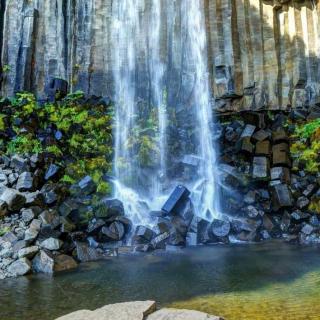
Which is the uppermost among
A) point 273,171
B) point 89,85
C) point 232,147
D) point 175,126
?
point 89,85

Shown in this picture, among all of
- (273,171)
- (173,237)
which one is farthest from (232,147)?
(173,237)

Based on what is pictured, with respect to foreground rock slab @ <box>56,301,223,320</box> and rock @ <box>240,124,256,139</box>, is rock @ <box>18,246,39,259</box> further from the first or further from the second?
rock @ <box>240,124,256,139</box>

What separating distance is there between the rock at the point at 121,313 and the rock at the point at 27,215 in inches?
305

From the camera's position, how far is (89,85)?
2120cm

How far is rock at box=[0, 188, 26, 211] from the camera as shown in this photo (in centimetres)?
1323

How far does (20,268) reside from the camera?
10.6m

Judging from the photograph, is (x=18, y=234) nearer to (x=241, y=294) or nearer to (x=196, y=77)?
(x=241, y=294)

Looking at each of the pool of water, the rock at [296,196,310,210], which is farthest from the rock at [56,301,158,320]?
the rock at [296,196,310,210]

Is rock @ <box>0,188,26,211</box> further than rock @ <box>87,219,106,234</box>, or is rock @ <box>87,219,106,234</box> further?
Result: rock @ <box>87,219,106,234</box>

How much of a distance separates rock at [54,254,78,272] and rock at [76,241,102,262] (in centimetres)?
72

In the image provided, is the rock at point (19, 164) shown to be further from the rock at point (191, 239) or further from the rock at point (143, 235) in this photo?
the rock at point (191, 239)

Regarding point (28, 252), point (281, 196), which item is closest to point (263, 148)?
point (281, 196)

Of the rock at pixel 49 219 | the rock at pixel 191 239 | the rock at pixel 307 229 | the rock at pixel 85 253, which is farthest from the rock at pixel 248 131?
the rock at pixel 49 219

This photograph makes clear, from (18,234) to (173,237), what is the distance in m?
5.14
